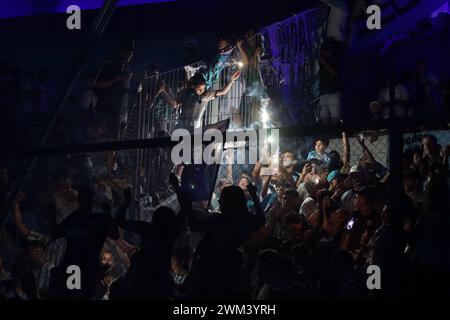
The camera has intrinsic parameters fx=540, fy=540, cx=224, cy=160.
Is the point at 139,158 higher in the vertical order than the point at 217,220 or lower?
higher

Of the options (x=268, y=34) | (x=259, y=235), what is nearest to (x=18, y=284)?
(x=259, y=235)

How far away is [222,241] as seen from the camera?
158 inches

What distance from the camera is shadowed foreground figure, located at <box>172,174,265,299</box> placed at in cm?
390

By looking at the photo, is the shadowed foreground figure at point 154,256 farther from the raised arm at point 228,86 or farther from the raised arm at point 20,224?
the raised arm at point 228,86

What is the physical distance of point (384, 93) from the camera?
842 centimetres

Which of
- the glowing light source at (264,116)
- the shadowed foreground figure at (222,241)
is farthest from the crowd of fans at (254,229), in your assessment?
the glowing light source at (264,116)

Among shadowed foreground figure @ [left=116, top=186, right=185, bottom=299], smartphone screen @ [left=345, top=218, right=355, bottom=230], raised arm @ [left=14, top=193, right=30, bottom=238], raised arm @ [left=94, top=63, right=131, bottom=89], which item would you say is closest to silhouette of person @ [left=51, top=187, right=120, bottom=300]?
shadowed foreground figure @ [left=116, top=186, right=185, bottom=299]

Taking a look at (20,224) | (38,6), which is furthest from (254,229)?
(38,6)

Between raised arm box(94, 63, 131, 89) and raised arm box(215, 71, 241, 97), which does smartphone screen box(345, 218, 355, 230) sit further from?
raised arm box(94, 63, 131, 89)

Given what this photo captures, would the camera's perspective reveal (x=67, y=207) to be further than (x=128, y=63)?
No

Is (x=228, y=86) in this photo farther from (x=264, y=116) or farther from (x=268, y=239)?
(x=268, y=239)

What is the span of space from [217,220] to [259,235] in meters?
2.67

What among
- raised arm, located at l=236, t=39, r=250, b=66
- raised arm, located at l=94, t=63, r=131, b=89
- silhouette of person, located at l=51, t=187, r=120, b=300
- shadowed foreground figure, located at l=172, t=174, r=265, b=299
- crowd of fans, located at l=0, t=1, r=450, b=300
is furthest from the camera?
raised arm, located at l=94, t=63, r=131, b=89
